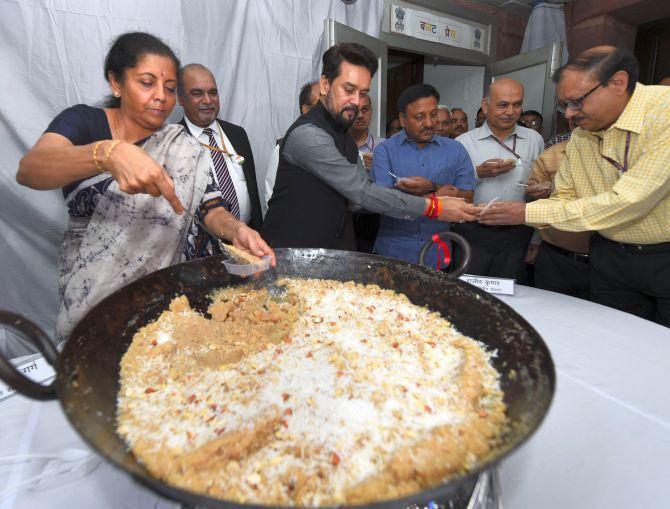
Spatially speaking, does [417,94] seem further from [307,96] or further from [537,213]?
[537,213]

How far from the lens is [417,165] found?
219cm

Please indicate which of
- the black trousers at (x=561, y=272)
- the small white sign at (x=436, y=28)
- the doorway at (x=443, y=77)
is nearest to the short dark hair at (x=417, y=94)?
the black trousers at (x=561, y=272)

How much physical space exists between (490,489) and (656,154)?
1342 millimetres

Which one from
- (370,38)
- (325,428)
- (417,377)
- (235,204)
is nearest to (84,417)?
(325,428)

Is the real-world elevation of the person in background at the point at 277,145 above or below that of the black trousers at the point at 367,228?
above

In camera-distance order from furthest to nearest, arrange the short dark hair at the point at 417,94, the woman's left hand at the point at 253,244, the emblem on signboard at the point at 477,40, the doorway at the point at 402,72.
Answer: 1. the doorway at the point at 402,72
2. the emblem on signboard at the point at 477,40
3. the short dark hair at the point at 417,94
4. the woman's left hand at the point at 253,244

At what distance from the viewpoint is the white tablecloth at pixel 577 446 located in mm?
640

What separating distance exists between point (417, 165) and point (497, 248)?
2.29ft

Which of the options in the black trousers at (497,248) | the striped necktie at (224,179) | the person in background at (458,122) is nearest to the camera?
the striped necktie at (224,179)

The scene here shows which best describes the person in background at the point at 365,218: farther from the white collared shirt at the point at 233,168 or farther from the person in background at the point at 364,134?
the white collared shirt at the point at 233,168

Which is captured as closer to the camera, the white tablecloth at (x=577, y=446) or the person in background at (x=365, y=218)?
the white tablecloth at (x=577, y=446)

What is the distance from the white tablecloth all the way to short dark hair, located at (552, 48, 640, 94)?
3.26 feet

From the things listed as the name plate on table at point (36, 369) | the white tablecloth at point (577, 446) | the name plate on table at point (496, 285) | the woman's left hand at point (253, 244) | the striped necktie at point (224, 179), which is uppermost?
the striped necktie at point (224, 179)

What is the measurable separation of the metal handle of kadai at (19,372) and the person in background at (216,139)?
58.0 inches
